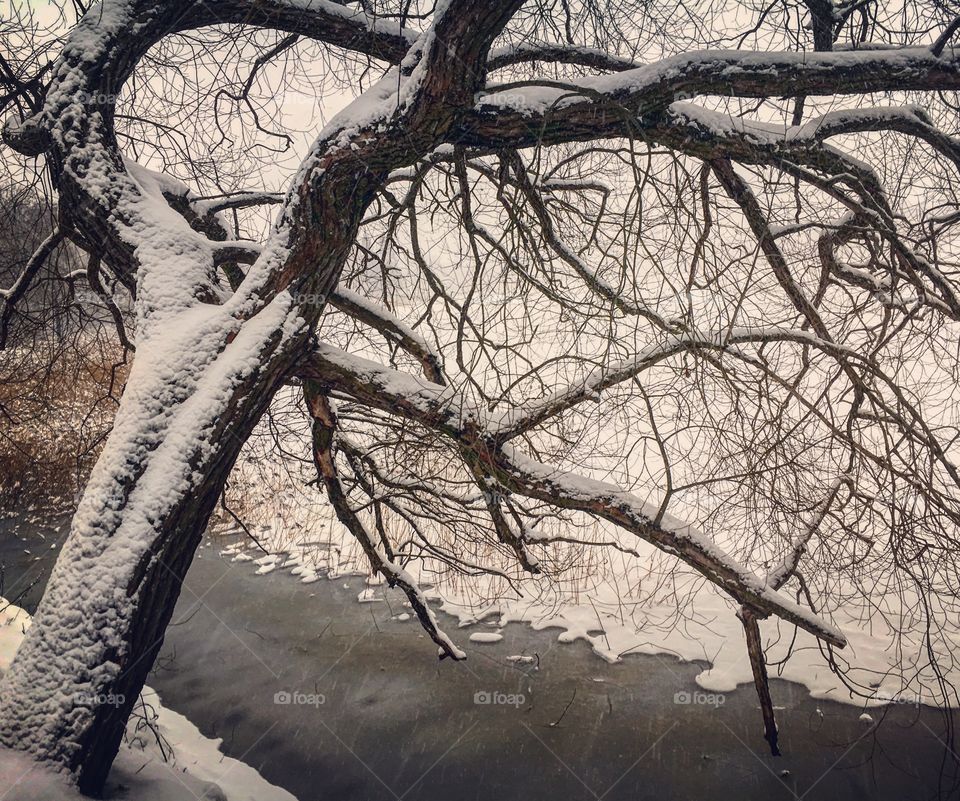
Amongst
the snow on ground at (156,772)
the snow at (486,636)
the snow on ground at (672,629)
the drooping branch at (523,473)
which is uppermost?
the drooping branch at (523,473)

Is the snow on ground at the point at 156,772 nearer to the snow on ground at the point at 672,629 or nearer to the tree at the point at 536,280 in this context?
the tree at the point at 536,280

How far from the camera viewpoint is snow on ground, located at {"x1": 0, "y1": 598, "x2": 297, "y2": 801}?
2121 mm

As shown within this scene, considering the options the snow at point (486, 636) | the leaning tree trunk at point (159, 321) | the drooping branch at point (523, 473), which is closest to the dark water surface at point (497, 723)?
the snow at point (486, 636)

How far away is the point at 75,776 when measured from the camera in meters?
2.21

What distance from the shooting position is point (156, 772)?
109 inches

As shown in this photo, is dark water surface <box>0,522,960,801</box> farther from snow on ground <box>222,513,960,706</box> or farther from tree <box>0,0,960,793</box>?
tree <box>0,0,960,793</box>

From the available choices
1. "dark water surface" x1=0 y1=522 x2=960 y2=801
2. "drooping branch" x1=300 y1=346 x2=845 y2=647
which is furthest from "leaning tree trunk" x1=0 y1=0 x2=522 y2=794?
"dark water surface" x1=0 y1=522 x2=960 y2=801

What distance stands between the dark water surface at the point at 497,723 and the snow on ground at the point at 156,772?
141mm

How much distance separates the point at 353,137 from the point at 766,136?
1634mm

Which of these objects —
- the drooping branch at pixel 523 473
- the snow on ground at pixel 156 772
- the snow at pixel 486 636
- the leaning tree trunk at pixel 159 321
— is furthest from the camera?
the snow at pixel 486 636

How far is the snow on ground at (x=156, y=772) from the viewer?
2.12 m

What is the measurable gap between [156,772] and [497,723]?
306cm

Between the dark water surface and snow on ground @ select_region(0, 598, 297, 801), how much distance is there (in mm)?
141

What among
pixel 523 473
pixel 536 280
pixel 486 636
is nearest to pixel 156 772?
pixel 523 473
